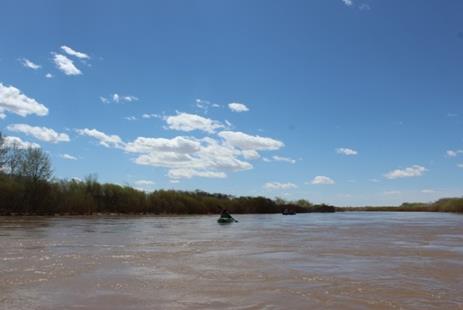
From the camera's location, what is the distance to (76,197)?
83500 mm

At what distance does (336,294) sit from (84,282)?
6.25 meters

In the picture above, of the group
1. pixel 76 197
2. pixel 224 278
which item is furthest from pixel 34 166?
pixel 224 278

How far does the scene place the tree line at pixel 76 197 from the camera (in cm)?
7219

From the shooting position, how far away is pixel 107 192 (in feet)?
306

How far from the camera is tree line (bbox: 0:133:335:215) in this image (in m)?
72.2

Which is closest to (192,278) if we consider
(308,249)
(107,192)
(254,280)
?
(254,280)

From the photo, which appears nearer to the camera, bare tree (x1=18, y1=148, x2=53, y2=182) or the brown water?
the brown water

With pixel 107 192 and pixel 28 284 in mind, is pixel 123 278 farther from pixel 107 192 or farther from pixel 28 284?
pixel 107 192

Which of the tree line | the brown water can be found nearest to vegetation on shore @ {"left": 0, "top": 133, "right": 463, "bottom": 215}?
the tree line

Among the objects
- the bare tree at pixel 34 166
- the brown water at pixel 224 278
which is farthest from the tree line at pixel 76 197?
the brown water at pixel 224 278

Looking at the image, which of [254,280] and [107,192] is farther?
[107,192]

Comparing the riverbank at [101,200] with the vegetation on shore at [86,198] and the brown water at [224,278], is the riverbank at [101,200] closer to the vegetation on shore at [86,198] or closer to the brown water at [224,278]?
the vegetation on shore at [86,198]

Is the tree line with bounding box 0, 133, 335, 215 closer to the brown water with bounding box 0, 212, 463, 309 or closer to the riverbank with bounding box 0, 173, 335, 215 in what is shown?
the riverbank with bounding box 0, 173, 335, 215

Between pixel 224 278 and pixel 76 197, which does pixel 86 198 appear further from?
pixel 224 278
